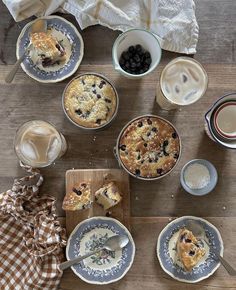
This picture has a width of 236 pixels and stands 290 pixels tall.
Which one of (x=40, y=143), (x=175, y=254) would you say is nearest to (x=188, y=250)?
(x=175, y=254)

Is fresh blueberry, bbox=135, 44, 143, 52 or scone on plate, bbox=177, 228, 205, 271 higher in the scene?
fresh blueberry, bbox=135, 44, 143, 52

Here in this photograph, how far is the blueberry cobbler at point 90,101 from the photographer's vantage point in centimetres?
150

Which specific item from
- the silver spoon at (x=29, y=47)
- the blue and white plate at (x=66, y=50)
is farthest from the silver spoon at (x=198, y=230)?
the silver spoon at (x=29, y=47)

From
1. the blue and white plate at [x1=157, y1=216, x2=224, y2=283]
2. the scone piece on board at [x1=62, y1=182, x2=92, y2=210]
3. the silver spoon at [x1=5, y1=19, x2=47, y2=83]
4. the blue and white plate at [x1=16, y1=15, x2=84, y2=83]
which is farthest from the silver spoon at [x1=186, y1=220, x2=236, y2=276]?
the silver spoon at [x1=5, y1=19, x2=47, y2=83]

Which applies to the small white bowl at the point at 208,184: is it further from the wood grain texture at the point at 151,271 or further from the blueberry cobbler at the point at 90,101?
Result: the blueberry cobbler at the point at 90,101

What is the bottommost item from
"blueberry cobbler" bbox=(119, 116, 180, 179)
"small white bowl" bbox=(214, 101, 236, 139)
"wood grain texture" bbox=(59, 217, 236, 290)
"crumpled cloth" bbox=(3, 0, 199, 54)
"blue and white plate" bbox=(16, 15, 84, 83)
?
"wood grain texture" bbox=(59, 217, 236, 290)

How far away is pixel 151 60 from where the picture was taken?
1.52 m

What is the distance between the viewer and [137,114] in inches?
62.1

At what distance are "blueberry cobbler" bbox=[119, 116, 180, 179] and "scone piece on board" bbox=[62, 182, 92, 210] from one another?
0.14 m

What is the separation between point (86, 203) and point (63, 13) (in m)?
0.57

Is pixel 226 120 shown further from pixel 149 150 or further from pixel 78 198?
pixel 78 198

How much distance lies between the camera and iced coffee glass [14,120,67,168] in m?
1.49

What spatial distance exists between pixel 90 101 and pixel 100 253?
1.45ft

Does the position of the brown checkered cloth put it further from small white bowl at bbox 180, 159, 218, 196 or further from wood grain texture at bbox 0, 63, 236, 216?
small white bowl at bbox 180, 159, 218, 196
